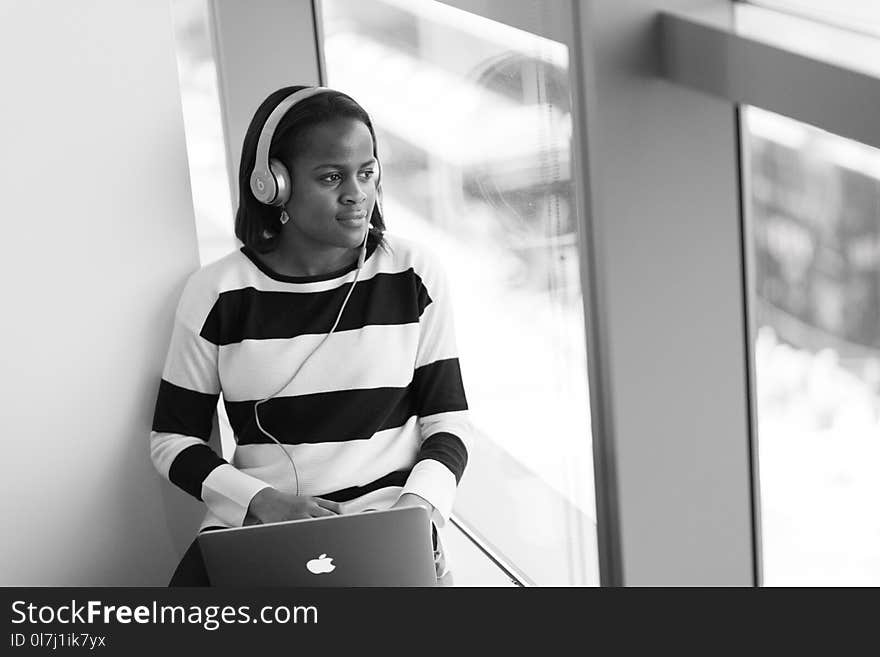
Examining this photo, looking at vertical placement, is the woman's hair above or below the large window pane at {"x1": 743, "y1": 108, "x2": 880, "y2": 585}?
above

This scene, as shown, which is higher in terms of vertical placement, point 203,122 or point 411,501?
point 203,122

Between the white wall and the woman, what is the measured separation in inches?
3.5

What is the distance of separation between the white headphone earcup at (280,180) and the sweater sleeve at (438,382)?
0.76 ft

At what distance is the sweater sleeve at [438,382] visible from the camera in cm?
170

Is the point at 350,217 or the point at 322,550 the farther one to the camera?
the point at 350,217

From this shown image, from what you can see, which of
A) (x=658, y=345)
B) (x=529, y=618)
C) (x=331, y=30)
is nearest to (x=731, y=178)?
(x=658, y=345)

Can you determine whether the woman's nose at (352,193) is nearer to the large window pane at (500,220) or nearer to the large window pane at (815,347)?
the large window pane at (500,220)

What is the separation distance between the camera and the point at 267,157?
5.41 feet

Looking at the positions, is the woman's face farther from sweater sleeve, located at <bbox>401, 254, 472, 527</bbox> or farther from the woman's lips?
sweater sleeve, located at <bbox>401, 254, 472, 527</bbox>

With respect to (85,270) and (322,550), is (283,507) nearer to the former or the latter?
(322,550)

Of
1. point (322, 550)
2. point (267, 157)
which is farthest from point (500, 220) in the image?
point (322, 550)

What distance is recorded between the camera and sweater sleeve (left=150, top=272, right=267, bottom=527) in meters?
1.64

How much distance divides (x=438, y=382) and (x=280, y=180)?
37 centimetres

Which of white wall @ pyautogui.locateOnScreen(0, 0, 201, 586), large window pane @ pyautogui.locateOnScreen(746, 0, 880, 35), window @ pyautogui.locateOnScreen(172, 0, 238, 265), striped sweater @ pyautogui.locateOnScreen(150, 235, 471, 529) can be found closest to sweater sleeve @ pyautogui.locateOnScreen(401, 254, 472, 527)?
striped sweater @ pyautogui.locateOnScreen(150, 235, 471, 529)
